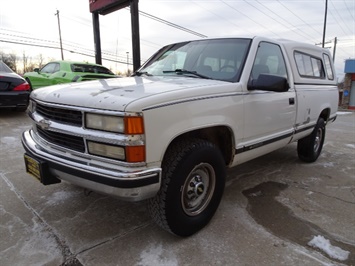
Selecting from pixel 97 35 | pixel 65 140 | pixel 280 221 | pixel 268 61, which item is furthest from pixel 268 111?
pixel 97 35

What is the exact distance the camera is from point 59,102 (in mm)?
2375

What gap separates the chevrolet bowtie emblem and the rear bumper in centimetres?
33

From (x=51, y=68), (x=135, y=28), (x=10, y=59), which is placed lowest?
(x=51, y=68)

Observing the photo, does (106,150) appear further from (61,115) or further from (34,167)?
(34,167)

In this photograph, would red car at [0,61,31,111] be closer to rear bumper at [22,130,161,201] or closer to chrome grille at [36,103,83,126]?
chrome grille at [36,103,83,126]

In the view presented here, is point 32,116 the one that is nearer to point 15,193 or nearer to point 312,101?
point 15,193

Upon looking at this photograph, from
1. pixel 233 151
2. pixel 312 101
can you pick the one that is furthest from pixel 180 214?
pixel 312 101

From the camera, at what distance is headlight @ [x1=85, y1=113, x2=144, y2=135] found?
197cm

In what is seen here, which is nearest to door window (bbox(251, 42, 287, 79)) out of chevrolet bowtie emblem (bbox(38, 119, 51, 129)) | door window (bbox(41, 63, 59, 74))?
chevrolet bowtie emblem (bbox(38, 119, 51, 129))

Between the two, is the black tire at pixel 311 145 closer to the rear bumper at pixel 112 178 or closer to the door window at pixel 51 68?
the rear bumper at pixel 112 178

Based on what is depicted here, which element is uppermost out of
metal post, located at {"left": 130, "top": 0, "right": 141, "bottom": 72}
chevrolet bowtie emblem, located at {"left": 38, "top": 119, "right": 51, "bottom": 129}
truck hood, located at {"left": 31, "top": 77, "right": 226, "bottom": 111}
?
metal post, located at {"left": 130, "top": 0, "right": 141, "bottom": 72}

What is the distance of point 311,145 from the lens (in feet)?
15.6

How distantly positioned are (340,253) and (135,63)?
376 inches

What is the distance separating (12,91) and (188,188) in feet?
21.2
